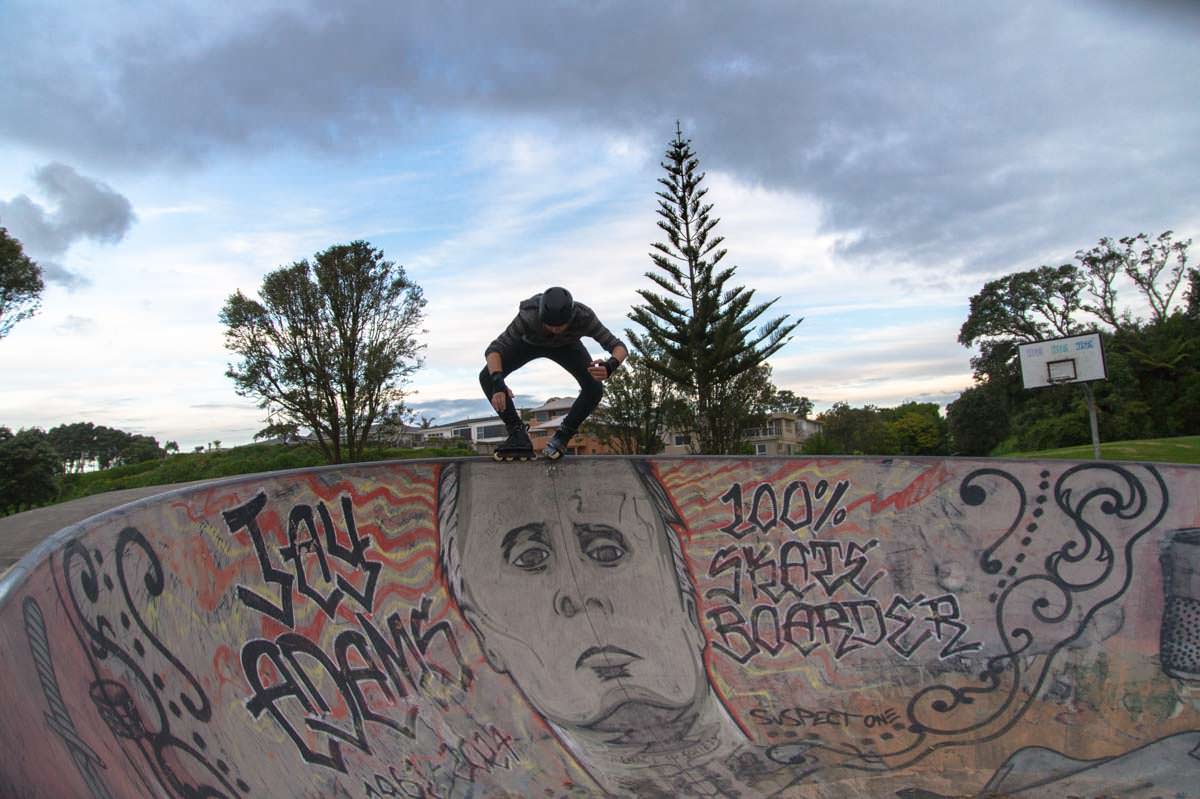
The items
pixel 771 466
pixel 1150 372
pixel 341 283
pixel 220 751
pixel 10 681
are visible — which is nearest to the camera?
pixel 10 681

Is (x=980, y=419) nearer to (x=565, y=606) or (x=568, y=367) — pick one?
(x=568, y=367)

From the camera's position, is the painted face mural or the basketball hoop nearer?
A: the painted face mural

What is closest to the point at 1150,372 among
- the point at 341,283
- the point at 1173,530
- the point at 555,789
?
the point at 341,283

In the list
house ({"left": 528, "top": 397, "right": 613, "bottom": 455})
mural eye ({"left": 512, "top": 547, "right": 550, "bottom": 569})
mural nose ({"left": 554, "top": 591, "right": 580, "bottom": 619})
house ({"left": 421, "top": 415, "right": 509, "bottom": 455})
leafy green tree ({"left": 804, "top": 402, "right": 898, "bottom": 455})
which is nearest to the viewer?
mural nose ({"left": 554, "top": 591, "right": 580, "bottom": 619})

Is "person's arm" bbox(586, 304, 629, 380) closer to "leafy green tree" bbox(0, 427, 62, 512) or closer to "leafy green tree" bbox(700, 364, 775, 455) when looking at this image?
"leafy green tree" bbox(0, 427, 62, 512)

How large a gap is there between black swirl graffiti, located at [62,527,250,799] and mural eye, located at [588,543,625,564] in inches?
90.3

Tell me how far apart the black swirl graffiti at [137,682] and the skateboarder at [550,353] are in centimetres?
270

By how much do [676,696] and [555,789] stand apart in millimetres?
811

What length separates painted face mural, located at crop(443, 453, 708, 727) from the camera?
371 cm

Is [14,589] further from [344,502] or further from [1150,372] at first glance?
[1150,372]

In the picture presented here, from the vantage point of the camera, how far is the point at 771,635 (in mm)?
3836

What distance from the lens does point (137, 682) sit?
6.00 feet

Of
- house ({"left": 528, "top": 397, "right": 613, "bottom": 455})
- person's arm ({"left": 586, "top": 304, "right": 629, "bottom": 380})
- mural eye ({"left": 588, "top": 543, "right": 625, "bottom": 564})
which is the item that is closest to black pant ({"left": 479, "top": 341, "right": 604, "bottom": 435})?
person's arm ({"left": 586, "top": 304, "right": 629, "bottom": 380})

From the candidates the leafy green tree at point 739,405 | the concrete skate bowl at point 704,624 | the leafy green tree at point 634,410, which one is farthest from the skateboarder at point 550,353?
the leafy green tree at point 634,410
